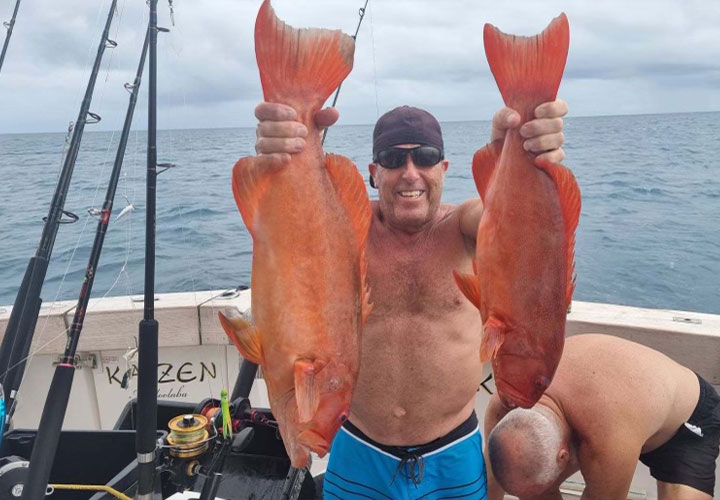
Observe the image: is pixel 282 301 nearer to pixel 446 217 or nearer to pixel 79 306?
pixel 446 217

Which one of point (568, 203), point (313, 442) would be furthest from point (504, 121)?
point (313, 442)

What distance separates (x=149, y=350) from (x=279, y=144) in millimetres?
1485

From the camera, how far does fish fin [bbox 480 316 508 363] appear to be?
1617 millimetres

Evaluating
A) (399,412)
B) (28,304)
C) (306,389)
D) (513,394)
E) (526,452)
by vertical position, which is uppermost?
(306,389)

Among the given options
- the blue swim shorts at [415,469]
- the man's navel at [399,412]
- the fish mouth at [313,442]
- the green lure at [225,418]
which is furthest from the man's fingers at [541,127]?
the green lure at [225,418]

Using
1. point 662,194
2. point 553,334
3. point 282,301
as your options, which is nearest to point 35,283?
point 282,301

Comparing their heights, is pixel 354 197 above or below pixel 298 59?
below

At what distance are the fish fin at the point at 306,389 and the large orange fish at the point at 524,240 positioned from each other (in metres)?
0.45

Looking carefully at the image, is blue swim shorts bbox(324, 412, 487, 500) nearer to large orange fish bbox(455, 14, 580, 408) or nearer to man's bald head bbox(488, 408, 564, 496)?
man's bald head bbox(488, 408, 564, 496)

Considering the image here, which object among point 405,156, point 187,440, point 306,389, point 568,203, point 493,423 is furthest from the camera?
point 493,423

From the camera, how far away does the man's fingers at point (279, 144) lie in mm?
1572

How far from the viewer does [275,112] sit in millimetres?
1573

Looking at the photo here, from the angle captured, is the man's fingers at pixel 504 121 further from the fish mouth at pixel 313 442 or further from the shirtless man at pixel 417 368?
the fish mouth at pixel 313 442

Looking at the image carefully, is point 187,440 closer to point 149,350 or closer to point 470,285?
point 149,350
